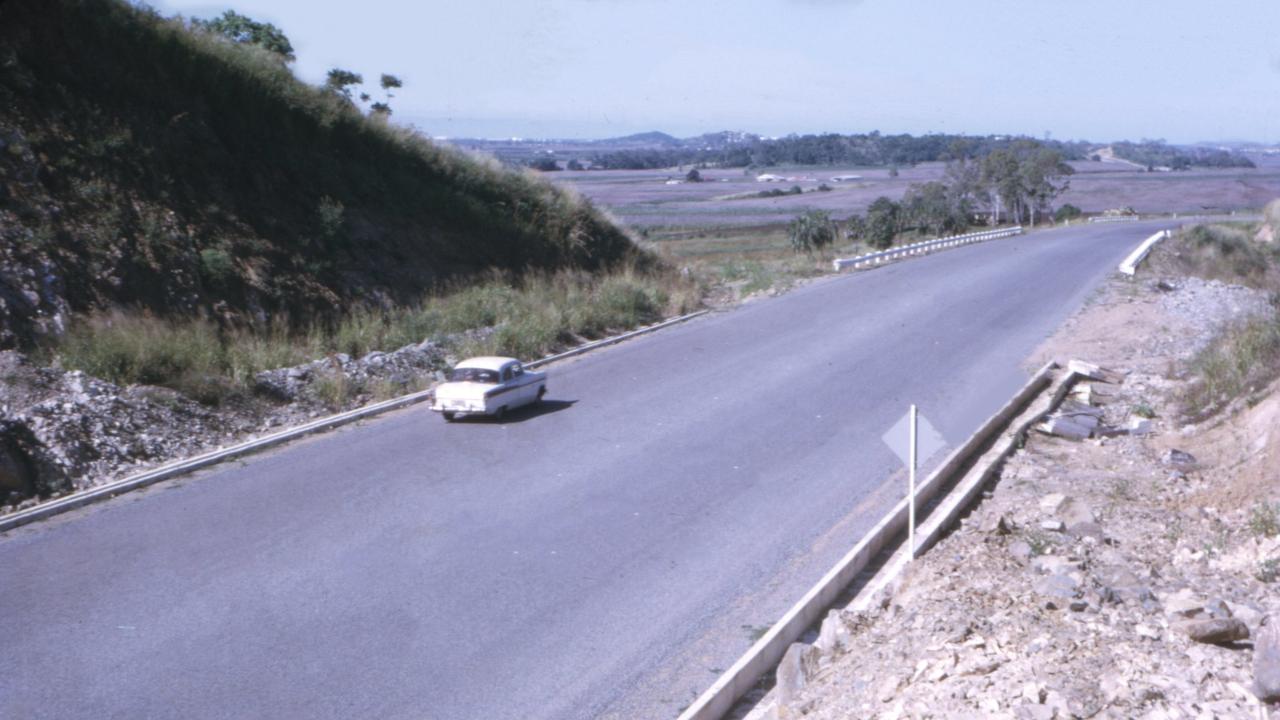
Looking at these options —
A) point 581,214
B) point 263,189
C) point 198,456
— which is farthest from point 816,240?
point 198,456

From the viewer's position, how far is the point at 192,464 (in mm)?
13906

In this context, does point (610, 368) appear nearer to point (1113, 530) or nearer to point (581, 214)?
point (1113, 530)

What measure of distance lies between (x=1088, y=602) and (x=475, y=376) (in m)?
10.7

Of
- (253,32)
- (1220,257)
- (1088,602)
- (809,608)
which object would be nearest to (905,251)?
(1220,257)

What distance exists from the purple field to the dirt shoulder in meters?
50.4

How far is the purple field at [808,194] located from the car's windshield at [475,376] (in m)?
45.5

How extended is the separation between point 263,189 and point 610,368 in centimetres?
947

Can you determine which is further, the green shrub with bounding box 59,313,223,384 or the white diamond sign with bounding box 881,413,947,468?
the green shrub with bounding box 59,313,223,384

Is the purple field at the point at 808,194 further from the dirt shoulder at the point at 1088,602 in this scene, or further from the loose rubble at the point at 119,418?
the dirt shoulder at the point at 1088,602

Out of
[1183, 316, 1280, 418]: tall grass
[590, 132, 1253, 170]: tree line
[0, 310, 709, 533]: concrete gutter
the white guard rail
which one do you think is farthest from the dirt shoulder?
[590, 132, 1253, 170]: tree line

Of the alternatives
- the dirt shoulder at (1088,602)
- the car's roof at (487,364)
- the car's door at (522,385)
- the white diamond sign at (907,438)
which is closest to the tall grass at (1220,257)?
the dirt shoulder at (1088,602)

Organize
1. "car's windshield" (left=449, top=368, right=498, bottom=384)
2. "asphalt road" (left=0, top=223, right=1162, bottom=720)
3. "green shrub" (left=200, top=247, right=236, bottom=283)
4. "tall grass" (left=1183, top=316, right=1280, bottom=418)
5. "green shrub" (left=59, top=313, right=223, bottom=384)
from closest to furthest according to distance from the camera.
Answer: "asphalt road" (left=0, top=223, right=1162, bottom=720) → "tall grass" (left=1183, top=316, right=1280, bottom=418) → "green shrub" (left=59, top=313, right=223, bottom=384) → "car's windshield" (left=449, top=368, right=498, bottom=384) → "green shrub" (left=200, top=247, right=236, bottom=283)

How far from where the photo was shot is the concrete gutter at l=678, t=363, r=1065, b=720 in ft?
25.7

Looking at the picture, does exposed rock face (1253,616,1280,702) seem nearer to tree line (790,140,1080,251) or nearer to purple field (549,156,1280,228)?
purple field (549,156,1280,228)
